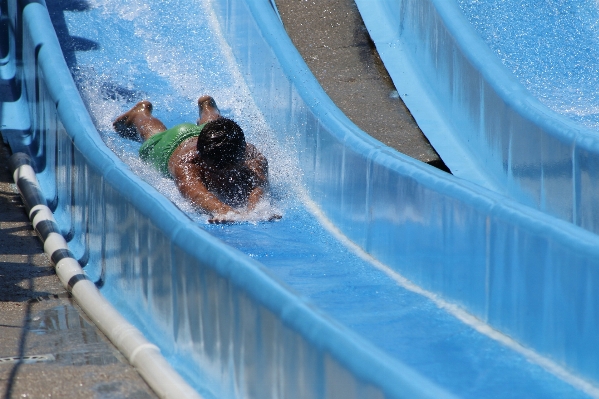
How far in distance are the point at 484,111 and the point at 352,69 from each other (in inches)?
56.3

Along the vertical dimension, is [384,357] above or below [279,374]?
above

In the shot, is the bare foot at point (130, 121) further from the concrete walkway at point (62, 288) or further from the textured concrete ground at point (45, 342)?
the textured concrete ground at point (45, 342)

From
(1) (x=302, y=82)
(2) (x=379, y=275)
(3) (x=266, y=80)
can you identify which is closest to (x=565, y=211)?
(2) (x=379, y=275)

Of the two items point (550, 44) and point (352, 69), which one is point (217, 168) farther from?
point (550, 44)

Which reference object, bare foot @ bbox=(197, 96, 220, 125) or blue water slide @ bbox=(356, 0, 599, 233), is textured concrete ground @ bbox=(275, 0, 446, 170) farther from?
bare foot @ bbox=(197, 96, 220, 125)

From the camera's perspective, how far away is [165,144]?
16.7 feet

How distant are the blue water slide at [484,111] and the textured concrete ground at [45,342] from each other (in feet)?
8.63

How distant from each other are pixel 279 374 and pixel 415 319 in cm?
115

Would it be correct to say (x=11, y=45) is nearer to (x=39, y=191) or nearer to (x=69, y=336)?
(x=39, y=191)

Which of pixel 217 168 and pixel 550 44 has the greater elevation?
pixel 550 44

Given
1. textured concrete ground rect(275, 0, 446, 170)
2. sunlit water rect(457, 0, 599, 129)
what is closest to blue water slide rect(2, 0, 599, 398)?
textured concrete ground rect(275, 0, 446, 170)

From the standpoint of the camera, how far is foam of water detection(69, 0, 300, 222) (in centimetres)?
546

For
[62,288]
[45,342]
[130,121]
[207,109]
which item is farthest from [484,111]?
[45,342]

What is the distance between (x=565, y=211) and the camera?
462cm
